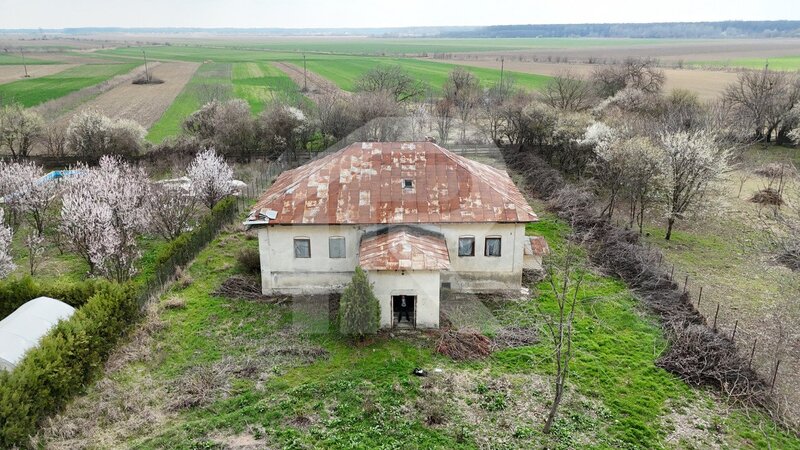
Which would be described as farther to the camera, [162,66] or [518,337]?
[162,66]

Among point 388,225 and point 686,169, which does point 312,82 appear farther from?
point 388,225

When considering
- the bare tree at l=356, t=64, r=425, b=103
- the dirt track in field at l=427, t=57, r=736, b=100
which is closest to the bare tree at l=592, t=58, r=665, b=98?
the dirt track in field at l=427, t=57, r=736, b=100

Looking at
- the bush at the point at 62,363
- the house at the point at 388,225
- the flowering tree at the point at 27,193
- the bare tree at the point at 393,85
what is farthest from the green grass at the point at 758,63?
the bush at the point at 62,363

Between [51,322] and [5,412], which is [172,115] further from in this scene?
[5,412]

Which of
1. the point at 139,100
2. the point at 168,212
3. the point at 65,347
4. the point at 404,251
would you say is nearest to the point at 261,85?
the point at 139,100

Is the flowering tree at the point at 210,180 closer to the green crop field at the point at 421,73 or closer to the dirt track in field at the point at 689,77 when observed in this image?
the green crop field at the point at 421,73

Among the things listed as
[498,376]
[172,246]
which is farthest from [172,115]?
[498,376]
